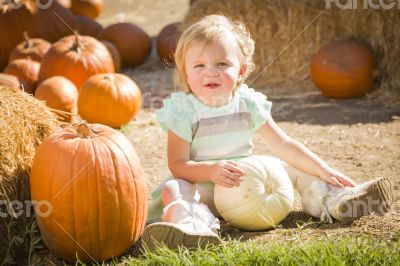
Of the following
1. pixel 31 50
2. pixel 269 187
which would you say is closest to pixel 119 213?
pixel 269 187

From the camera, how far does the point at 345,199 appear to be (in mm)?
3211

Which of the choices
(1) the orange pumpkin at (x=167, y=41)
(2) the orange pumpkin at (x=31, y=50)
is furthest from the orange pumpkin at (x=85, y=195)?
(1) the orange pumpkin at (x=167, y=41)

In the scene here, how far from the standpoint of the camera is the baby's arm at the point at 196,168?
3148mm

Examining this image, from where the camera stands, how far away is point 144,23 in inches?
463

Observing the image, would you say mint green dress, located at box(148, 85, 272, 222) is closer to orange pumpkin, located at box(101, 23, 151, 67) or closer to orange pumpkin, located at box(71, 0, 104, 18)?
orange pumpkin, located at box(101, 23, 151, 67)

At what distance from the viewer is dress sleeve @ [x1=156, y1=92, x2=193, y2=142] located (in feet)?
11.0

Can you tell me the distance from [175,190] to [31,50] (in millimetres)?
3941

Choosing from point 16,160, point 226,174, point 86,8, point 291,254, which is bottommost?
point 291,254

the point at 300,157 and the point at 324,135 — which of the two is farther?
the point at 324,135

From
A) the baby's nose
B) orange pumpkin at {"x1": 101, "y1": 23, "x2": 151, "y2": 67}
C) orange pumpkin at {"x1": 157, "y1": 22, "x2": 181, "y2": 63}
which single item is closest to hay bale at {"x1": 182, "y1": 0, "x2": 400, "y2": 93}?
orange pumpkin at {"x1": 157, "y1": 22, "x2": 181, "y2": 63}

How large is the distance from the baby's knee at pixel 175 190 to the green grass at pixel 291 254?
1.21ft

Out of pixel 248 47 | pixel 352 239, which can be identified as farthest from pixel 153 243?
pixel 248 47

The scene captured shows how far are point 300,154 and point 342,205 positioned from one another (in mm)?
415

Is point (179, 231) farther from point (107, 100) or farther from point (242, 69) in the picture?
point (107, 100)
